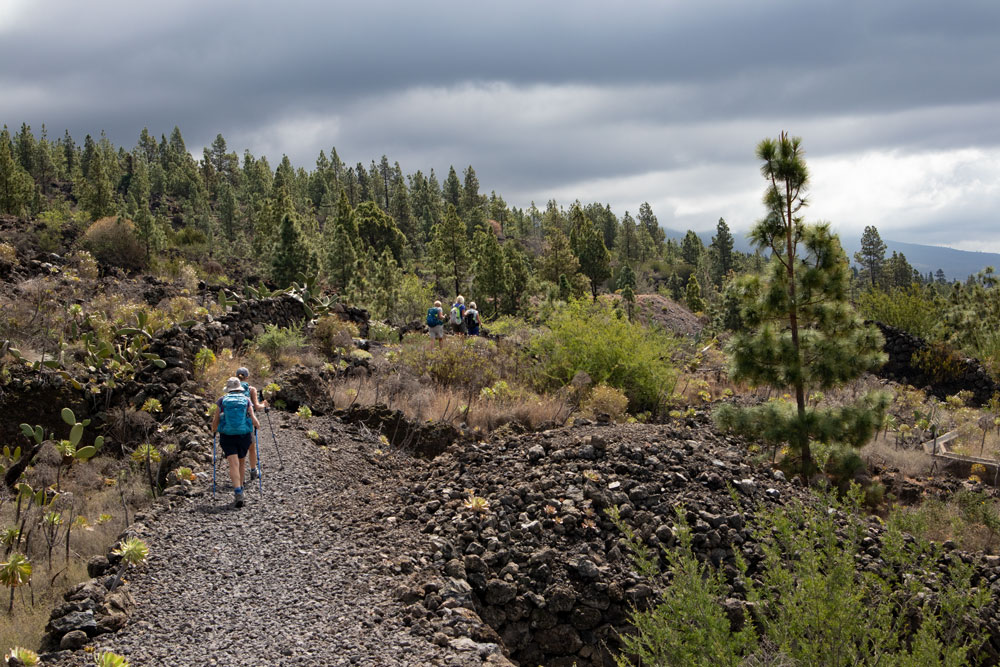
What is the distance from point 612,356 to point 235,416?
853 cm

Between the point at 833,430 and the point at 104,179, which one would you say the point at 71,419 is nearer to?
the point at 833,430

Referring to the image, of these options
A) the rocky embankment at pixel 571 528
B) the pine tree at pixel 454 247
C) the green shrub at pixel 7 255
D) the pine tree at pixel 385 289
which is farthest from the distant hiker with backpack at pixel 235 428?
the pine tree at pixel 454 247

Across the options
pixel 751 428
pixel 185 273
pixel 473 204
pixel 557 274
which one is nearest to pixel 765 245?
pixel 751 428

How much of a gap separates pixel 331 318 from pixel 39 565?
34.9 ft

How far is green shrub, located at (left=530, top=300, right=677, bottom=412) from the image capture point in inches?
564

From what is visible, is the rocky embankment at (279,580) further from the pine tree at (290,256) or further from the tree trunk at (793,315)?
the pine tree at (290,256)

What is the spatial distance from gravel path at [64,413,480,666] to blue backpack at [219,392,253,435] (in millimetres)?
727

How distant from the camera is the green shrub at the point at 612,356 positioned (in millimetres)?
14328

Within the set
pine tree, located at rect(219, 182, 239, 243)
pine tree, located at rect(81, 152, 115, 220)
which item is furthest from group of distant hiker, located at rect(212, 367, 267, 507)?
pine tree, located at rect(219, 182, 239, 243)

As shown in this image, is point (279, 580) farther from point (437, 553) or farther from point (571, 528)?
point (571, 528)

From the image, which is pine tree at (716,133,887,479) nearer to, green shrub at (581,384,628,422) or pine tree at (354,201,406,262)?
green shrub at (581,384,628,422)

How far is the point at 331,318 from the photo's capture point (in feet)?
56.5

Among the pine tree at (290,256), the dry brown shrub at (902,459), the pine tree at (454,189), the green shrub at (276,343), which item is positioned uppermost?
the pine tree at (454,189)

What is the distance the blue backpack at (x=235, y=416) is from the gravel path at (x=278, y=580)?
0.73m
